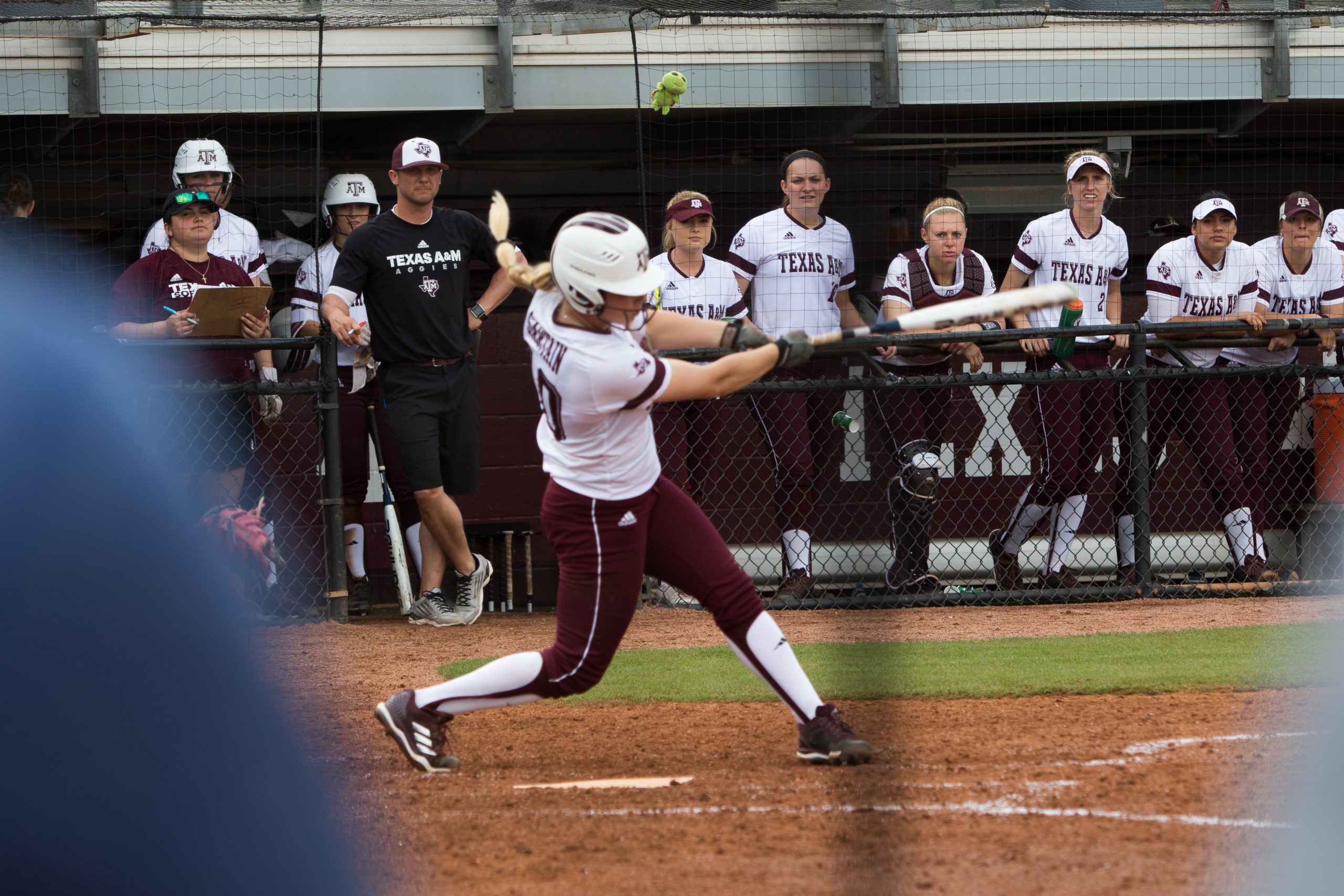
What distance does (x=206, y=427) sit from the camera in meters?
7.66

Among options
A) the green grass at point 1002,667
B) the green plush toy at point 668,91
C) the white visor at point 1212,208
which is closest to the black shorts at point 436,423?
the green grass at point 1002,667

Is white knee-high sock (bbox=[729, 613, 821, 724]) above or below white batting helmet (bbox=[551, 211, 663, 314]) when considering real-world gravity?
below

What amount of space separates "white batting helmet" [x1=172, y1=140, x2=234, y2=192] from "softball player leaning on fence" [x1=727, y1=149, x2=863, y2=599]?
2712 mm

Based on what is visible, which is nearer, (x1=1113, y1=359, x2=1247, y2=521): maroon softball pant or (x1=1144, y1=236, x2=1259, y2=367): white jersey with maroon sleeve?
(x1=1113, y1=359, x2=1247, y2=521): maroon softball pant

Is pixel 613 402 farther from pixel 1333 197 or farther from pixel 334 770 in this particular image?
pixel 1333 197

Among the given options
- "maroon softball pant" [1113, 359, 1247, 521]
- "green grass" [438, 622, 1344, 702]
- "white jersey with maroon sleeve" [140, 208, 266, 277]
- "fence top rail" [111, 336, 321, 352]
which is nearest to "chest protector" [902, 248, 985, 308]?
"maroon softball pant" [1113, 359, 1247, 521]

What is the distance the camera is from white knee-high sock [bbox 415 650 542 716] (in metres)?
4.48

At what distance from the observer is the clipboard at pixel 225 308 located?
731 cm

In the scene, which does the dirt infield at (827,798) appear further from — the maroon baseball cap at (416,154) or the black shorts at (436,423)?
the maroon baseball cap at (416,154)

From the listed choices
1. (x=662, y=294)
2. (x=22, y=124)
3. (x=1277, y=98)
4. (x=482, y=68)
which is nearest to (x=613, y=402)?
(x=662, y=294)

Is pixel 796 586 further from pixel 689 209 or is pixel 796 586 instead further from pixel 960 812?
pixel 960 812

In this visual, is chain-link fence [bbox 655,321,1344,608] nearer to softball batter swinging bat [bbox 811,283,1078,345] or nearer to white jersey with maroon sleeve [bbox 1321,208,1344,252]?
white jersey with maroon sleeve [bbox 1321,208,1344,252]

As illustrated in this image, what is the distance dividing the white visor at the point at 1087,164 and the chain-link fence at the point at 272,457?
13.1ft

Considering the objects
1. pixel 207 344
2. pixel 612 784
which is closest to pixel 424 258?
pixel 207 344
